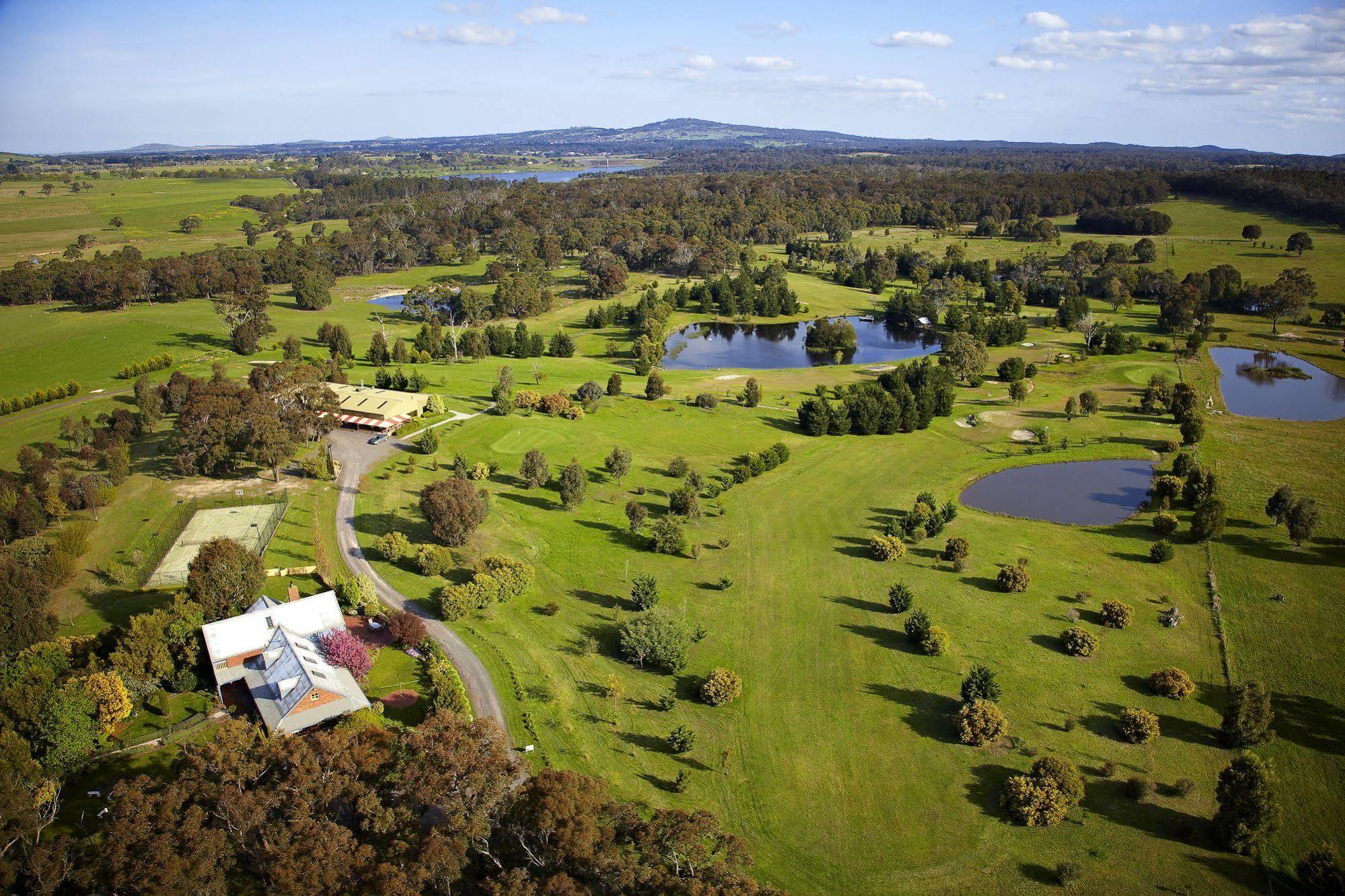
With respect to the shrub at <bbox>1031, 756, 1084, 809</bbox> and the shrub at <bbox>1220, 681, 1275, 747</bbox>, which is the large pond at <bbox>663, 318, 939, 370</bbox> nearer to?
the shrub at <bbox>1220, 681, 1275, 747</bbox>

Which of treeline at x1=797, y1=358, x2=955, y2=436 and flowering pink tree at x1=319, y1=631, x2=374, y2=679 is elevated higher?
treeline at x1=797, y1=358, x2=955, y2=436

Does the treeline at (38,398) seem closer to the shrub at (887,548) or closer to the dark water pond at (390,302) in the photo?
the dark water pond at (390,302)

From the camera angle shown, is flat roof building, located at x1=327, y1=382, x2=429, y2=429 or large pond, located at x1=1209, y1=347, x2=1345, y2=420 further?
large pond, located at x1=1209, y1=347, x2=1345, y2=420

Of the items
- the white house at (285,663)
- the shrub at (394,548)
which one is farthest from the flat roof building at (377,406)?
the white house at (285,663)


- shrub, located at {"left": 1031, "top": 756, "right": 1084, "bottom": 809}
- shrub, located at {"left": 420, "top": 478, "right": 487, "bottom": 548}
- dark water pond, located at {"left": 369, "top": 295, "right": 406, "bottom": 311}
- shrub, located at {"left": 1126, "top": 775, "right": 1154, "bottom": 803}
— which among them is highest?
dark water pond, located at {"left": 369, "top": 295, "right": 406, "bottom": 311}

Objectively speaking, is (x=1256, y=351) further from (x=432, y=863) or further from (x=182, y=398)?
(x=182, y=398)

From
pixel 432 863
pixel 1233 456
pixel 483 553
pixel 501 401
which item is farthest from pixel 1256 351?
pixel 432 863

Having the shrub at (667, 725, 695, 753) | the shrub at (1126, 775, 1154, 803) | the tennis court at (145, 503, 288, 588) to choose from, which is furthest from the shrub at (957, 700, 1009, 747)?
the tennis court at (145, 503, 288, 588)

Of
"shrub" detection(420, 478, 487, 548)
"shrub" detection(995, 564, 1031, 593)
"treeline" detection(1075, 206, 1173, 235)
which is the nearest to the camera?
"shrub" detection(995, 564, 1031, 593)
